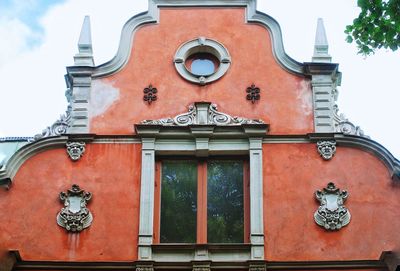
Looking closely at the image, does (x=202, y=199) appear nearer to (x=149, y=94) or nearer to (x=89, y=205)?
(x=89, y=205)

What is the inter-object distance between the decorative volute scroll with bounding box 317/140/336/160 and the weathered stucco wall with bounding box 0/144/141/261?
11.6 ft

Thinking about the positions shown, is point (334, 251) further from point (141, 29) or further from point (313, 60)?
point (141, 29)

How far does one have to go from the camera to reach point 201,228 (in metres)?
16.7

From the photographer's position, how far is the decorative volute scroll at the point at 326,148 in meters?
17.1

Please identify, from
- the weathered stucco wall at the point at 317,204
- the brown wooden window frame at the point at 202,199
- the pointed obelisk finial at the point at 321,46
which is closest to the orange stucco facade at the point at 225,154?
the weathered stucco wall at the point at 317,204

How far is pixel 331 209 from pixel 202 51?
4.44m

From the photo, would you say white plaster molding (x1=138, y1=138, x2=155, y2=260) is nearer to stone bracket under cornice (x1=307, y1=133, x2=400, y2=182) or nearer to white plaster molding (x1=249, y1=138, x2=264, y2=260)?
white plaster molding (x1=249, y1=138, x2=264, y2=260)

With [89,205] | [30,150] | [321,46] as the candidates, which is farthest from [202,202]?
[321,46]

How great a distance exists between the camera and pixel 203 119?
17.5 metres

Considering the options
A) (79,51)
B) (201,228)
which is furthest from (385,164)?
(79,51)

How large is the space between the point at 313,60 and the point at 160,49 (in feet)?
10.5

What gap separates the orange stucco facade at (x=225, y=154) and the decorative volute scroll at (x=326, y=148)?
0.28 ft

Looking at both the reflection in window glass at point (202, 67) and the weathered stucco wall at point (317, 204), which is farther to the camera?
the reflection in window glass at point (202, 67)

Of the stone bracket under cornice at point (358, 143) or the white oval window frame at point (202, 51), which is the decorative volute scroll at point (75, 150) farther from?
the stone bracket under cornice at point (358, 143)
